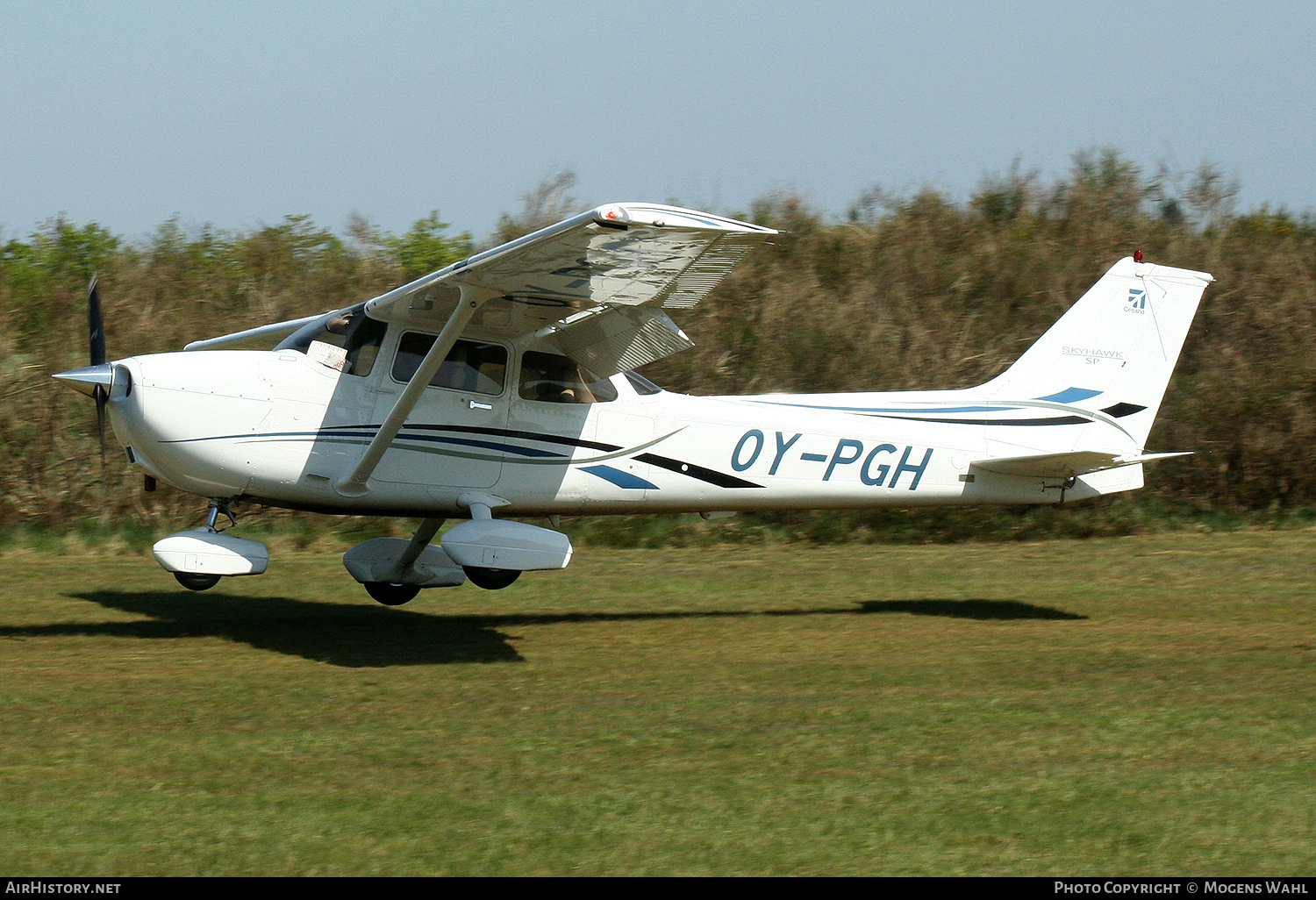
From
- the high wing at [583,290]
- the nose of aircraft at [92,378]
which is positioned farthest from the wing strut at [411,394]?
the nose of aircraft at [92,378]

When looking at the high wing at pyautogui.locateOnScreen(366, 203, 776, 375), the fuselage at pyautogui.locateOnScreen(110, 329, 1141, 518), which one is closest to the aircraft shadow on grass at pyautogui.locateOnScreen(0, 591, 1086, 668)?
the fuselage at pyautogui.locateOnScreen(110, 329, 1141, 518)

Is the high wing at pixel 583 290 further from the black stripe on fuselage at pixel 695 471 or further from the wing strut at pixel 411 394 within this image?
the black stripe on fuselage at pixel 695 471

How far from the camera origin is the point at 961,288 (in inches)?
688

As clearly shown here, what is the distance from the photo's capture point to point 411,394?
7.68m

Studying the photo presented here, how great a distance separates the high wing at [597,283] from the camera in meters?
6.49

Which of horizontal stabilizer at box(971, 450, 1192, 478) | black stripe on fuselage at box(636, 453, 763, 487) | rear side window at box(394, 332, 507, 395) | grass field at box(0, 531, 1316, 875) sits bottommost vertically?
grass field at box(0, 531, 1316, 875)

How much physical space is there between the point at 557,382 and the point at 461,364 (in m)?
0.68

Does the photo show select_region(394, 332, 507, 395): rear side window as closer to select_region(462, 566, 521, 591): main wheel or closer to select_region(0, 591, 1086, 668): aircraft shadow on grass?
select_region(462, 566, 521, 591): main wheel

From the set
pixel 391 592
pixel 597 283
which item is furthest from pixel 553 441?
pixel 391 592

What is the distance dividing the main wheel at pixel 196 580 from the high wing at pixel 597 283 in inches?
78.6

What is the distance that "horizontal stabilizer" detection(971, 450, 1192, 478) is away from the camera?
29.3ft

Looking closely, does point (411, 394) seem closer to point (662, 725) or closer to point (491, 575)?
point (491, 575)

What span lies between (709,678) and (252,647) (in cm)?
302

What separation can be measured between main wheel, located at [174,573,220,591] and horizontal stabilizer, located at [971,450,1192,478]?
5464mm
